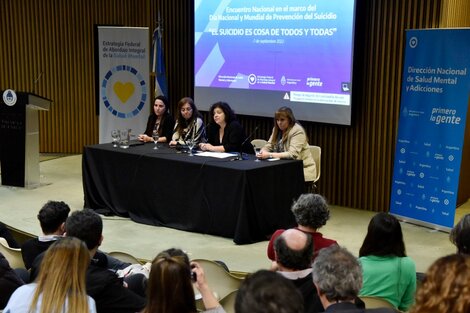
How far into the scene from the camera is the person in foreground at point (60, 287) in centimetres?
234

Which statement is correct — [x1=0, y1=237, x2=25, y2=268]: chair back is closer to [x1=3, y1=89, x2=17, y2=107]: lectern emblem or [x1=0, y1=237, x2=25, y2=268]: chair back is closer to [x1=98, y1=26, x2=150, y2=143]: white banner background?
[x1=3, y1=89, x2=17, y2=107]: lectern emblem

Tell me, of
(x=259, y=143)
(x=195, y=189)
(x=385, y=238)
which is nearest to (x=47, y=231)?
(x=385, y=238)

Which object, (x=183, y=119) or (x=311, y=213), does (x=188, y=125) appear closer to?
(x=183, y=119)

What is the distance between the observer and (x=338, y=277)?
221 cm

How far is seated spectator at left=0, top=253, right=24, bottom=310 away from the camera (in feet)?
9.86

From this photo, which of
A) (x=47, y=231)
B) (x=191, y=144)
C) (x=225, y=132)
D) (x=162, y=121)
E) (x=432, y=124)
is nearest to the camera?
(x=47, y=231)

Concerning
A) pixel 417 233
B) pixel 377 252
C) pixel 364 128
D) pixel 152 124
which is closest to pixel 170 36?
pixel 152 124

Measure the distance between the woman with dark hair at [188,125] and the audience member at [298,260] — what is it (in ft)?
12.5

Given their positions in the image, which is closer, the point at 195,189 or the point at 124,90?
the point at 195,189

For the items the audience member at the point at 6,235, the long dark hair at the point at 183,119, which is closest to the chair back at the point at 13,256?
the audience member at the point at 6,235

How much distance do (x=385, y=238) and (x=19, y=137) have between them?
17.6 ft

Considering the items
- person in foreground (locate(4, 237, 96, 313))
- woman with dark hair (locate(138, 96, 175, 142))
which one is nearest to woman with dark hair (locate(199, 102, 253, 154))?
woman with dark hair (locate(138, 96, 175, 142))

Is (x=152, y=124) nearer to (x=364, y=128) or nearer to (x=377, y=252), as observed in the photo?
(x=364, y=128)

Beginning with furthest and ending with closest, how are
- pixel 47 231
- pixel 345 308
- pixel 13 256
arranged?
pixel 13 256
pixel 47 231
pixel 345 308
